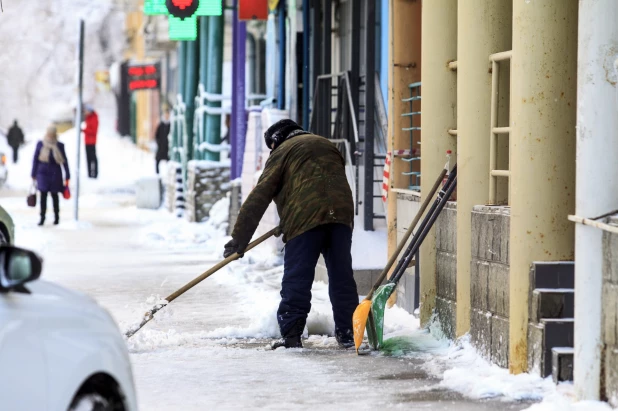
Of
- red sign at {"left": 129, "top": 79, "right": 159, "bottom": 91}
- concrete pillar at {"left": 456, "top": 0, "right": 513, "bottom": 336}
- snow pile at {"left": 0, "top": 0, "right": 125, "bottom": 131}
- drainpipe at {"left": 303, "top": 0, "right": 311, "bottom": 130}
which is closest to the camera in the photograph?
concrete pillar at {"left": 456, "top": 0, "right": 513, "bottom": 336}

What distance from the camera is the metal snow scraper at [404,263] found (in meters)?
8.63

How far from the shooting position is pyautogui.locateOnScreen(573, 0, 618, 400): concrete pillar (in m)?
6.42

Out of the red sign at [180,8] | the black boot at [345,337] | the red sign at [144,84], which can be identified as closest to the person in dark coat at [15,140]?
the red sign at [144,84]

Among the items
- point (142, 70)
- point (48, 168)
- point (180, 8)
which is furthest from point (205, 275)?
point (142, 70)

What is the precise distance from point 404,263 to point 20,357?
527cm

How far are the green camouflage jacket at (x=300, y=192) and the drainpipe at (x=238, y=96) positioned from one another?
1081 centimetres

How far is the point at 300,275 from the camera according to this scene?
8922 millimetres

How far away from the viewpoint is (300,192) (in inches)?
352

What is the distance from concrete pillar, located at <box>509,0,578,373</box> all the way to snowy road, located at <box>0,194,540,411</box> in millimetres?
871

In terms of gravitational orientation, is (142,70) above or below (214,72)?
above

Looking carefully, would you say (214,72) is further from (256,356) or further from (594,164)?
(594,164)

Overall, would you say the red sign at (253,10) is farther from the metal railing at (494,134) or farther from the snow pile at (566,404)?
the snow pile at (566,404)

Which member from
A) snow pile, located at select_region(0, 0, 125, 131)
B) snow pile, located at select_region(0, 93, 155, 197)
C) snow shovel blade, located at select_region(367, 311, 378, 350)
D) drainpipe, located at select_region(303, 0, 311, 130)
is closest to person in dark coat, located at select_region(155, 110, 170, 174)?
snow pile, located at select_region(0, 93, 155, 197)

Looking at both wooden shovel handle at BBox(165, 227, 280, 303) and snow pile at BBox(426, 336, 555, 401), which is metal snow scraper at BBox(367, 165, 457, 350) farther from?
wooden shovel handle at BBox(165, 227, 280, 303)
